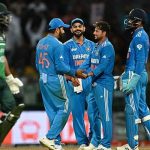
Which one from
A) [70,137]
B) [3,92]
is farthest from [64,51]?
[70,137]

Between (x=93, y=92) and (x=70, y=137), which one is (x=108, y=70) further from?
(x=70, y=137)

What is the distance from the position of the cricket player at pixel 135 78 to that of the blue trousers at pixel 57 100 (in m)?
0.96

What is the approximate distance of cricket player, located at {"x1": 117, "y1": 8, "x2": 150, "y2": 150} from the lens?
14055 mm


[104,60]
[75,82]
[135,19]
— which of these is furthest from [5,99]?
[135,19]

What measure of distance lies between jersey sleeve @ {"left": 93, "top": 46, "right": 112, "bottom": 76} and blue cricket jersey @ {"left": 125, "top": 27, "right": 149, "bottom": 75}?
364mm

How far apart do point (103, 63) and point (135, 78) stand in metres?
0.62

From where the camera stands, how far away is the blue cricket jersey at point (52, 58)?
46.4 ft

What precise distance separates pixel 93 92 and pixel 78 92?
30 cm

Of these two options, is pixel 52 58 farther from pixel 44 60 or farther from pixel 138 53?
pixel 138 53

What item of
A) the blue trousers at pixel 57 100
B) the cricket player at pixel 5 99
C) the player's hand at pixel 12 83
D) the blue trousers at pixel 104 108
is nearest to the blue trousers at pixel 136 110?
the blue trousers at pixel 104 108

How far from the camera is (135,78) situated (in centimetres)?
1404

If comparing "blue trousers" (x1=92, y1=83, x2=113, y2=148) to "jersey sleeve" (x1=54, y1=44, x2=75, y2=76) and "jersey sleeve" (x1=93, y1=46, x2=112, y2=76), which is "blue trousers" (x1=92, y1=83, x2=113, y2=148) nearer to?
"jersey sleeve" (x1=93, y1=46, x2=112, y2=76)

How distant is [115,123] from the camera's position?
65.7ft

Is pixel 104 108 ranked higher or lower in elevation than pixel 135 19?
lower
